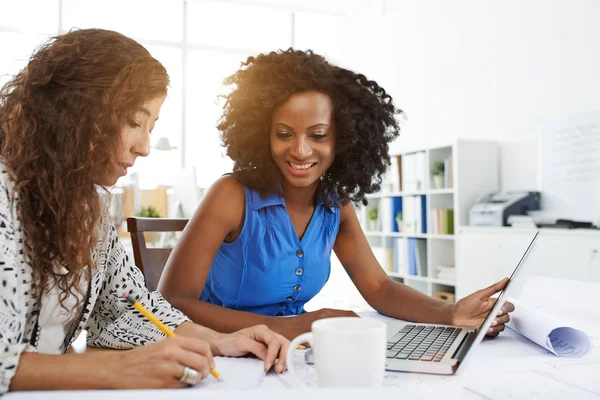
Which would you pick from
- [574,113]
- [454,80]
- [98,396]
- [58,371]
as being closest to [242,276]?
[58,371]

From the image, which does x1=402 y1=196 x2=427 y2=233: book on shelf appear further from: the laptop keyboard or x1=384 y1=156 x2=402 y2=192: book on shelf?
the laptop keyboard

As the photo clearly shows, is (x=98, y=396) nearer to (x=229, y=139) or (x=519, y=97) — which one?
(x=229, y=139)

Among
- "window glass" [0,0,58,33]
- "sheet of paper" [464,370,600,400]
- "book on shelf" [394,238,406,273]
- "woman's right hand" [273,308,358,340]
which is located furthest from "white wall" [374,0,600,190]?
"window glass" [0,0,58,33]

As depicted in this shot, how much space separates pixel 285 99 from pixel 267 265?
0.45 metres

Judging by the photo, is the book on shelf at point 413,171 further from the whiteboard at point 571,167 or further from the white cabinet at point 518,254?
the whiteboard at point 571,167

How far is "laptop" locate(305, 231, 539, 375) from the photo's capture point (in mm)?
738

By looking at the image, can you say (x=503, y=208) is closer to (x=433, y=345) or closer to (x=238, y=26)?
(x=433, y=345)

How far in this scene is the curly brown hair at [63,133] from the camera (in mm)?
786

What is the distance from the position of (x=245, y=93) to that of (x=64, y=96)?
2.50ft

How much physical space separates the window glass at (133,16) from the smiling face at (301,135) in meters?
5.07

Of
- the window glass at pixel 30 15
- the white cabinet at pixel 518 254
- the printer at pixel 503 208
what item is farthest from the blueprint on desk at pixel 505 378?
the window glass at pixel 30 15

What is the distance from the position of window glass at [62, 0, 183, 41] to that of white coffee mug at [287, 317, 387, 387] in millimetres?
5998

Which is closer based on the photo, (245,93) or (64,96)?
(64,96)

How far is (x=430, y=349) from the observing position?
0.83 metres
